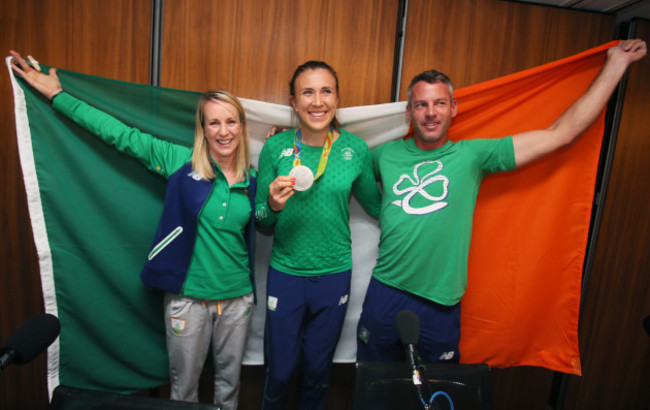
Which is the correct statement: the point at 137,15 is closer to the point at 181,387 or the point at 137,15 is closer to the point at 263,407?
the point at 181,387

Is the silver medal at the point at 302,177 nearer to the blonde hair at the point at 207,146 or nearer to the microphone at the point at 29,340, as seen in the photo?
the blonde hair at the point at 207,146

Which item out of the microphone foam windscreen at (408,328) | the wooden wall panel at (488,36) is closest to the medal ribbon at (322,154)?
the wooden wall panel at (488,36)

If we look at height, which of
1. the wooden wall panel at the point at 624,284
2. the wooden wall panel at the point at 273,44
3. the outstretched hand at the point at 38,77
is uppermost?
the wooden wall panel at the point at 273,44

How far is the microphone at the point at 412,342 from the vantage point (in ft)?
3.16

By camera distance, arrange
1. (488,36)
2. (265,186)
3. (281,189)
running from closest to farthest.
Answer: (281,189) → (265,186) → (488,36)

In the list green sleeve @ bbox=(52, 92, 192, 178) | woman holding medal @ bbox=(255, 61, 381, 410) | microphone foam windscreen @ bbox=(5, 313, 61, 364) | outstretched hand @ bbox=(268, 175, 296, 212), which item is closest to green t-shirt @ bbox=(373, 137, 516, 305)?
woman holding medal @ bbox=(255, 61, 381, 410)

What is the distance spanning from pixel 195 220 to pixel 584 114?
2.10 m

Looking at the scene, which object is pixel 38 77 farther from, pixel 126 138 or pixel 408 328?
pixel 408 328

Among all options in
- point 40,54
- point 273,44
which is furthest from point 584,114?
point 40,54

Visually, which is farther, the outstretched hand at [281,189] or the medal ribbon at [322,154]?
the medal ribbon at [322,154]

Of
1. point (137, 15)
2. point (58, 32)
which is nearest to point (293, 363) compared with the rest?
point (137, 15)

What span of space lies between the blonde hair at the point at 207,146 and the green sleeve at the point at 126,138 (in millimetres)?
94

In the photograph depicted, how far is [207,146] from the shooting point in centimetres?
184

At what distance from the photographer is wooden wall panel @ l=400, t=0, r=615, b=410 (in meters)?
2.25
